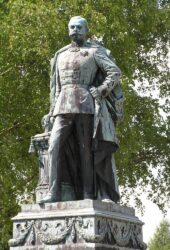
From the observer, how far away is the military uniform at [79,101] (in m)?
9.73

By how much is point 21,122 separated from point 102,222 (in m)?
14.2

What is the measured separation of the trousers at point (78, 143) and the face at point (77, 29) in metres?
1.18

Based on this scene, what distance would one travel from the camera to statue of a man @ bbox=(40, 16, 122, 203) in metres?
9.75

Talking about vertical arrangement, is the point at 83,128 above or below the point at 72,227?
above

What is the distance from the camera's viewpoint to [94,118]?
9789mm

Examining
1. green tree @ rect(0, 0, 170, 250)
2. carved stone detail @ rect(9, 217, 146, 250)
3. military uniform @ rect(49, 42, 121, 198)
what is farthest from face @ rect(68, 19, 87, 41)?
green tree @ rect(0, 0, 170, 250)

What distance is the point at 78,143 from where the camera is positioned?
9.88 m

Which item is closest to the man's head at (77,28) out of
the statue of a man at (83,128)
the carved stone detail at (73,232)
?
the statue of a man at (83,128)

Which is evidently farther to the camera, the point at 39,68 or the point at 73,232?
the point at 39,68

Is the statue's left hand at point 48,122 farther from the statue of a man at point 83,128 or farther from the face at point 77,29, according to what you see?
the face at point 77,29

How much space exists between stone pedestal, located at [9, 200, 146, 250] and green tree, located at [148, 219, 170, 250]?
65.5m

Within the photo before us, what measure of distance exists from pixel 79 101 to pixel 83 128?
38 centimetres

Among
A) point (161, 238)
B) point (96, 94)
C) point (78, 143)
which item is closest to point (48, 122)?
point (78, 143)

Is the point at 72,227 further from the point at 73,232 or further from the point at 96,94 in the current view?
the point at 96,94
